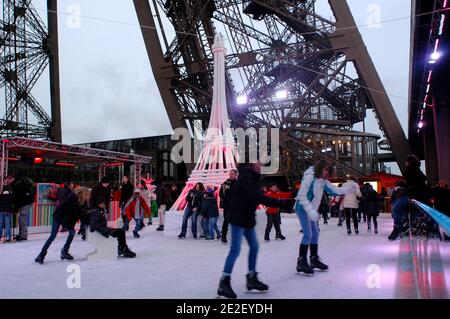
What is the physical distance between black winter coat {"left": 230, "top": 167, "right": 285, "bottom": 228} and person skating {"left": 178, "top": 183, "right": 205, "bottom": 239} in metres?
6.74

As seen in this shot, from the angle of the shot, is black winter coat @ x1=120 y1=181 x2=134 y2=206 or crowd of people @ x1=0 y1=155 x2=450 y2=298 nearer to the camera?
crowd of people @ x1=0 y1=155 x2=450 y2=298

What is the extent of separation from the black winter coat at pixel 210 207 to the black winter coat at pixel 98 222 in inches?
159

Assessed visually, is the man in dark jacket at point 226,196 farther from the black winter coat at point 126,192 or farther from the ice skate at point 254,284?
the ice skate at point 254,284

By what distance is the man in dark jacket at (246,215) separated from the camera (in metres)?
4.42

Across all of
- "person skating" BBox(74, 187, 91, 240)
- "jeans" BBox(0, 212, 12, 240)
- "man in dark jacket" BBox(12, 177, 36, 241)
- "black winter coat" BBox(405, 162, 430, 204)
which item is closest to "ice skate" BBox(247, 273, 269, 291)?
"person skating" BBox(74, 187, 91, 240)

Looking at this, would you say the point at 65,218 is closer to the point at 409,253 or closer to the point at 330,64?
the point at 409,253

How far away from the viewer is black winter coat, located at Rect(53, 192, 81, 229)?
23.6 ft

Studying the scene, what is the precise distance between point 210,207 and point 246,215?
6.50 meters

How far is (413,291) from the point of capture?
4340mm

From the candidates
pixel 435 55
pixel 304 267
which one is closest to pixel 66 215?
pixel 304 267

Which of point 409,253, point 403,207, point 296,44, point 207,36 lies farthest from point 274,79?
point 409,253

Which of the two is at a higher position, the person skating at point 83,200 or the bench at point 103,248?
the person skating at point 83,200

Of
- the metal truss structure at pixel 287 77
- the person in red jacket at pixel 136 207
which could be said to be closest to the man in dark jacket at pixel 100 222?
the person in red jacket at pixel 136 207
